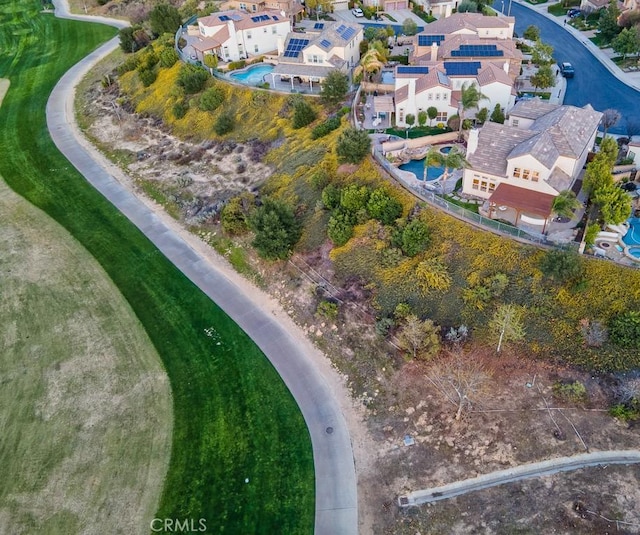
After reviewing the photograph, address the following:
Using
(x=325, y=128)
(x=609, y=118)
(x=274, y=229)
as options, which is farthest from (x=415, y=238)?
(x=609, y=118)

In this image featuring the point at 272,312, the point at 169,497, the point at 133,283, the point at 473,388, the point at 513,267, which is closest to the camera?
the point at 169,497

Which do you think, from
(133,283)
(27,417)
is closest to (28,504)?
(27,417)

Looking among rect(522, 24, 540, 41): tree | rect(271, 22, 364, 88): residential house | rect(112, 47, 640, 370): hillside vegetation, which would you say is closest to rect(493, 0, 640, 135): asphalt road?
rect(522, 24, 540, 41): tree

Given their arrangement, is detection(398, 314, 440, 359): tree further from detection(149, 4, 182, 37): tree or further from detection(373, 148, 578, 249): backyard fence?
detection(149, 4, 182, 37): tree

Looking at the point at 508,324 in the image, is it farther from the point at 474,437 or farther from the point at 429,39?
the point at 429,39

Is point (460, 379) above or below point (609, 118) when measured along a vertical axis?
below

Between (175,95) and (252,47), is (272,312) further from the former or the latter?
(252,47)

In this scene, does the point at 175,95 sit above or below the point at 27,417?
above
